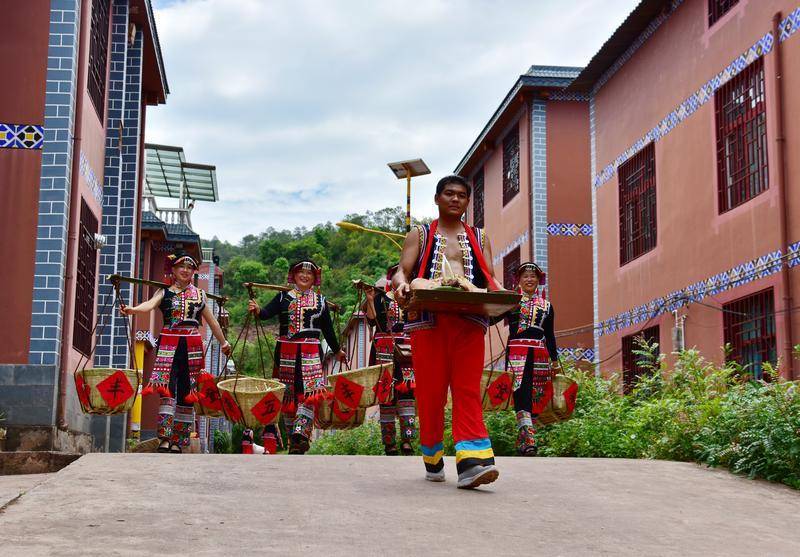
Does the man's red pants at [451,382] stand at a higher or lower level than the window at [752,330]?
lower

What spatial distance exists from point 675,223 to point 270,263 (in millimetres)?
61219

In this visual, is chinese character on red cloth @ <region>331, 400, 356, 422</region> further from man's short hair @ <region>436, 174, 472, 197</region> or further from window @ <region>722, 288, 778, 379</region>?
window @ <region>722, 288, 778, 379</region>

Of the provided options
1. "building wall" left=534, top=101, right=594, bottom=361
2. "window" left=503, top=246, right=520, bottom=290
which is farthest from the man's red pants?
"window" left=503, top=246, right=520, bottom=290

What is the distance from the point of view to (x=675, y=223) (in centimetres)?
1677

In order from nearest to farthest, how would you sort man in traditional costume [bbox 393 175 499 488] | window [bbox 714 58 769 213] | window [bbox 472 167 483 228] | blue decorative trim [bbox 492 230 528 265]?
man in traditional costume [bbox 393 175 499 488] → window [bbox 714 58 769 213] → blue decorative trim [bbox 492 230 528 265] → window [bbox 472 167 483 228]

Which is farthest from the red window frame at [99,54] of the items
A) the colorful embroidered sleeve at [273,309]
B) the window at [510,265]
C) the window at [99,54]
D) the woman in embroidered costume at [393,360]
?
the window at [510,265]

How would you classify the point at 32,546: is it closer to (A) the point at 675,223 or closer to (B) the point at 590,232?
(A) the point at 675,223

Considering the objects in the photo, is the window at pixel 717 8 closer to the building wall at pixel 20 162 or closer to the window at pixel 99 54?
the window at pixel 99 54

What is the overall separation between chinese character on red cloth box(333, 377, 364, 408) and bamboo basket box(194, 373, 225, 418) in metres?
1.25

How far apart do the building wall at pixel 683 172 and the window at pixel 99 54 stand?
8821 mm

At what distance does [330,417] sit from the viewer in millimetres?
11625

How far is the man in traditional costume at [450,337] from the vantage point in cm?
724

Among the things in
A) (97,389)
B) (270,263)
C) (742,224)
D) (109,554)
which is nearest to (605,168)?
(742,224)

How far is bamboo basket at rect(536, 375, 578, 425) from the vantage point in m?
11.9
